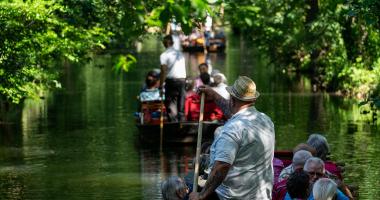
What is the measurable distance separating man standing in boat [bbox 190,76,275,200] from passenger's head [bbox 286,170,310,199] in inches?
42.3

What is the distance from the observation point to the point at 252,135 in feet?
26.8

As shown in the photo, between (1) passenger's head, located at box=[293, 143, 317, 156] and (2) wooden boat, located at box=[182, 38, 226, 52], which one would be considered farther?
(2) wooden boat, located at box=[182, 38, 226, 52]

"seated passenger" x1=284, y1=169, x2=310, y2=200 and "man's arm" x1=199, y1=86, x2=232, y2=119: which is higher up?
"man's arm" x1=199, y1=86, x2=232, y2=119

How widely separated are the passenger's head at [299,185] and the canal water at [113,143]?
1.95 metres

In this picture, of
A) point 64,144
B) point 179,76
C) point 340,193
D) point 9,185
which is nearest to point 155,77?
point 179,76

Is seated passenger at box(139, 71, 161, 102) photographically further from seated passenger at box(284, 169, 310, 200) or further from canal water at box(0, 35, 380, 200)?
seated passenger at box(284, 169, 310, 200)

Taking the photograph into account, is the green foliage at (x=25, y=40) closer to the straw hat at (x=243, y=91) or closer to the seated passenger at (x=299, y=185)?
the seated passenger at (x=299, y=185)

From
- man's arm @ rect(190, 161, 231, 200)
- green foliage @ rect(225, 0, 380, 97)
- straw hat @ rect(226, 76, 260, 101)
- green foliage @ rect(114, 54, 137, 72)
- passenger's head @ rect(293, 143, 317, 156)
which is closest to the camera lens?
green foliage @ rect(114, 54, 137, 72)

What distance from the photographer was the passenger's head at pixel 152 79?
20531 mm

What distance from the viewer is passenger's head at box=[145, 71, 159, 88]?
20.5 m

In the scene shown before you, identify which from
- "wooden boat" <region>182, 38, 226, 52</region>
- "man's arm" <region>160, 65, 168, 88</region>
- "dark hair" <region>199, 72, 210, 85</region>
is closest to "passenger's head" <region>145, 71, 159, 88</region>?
"man's arm" <region>160, 65, 168, 88</region>

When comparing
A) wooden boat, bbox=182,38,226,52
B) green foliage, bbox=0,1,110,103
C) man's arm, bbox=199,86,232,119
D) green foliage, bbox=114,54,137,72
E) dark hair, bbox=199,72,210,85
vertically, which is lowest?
man's arm, bbox=199,86,232,119

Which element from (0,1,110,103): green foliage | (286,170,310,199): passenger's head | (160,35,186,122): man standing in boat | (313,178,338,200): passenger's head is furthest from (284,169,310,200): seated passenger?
(160,35,186,122): man standing in boat

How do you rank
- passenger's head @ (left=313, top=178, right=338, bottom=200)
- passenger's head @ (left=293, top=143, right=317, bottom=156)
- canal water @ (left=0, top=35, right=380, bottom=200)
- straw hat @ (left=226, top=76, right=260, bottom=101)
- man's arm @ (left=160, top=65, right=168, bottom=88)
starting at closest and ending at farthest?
straw hat @ (left=226, top=76, right=260, bottom=101)
passenger's head @ (left=313, top=178, right=338, bottom=200)
passenger's head @ (left=293, top=143, right=317, bottom=156)
canal water @ (left=0, top=35, right=380, bottom=200)
man's arm @ (left=160, top=65, right=168, bottom=88)
